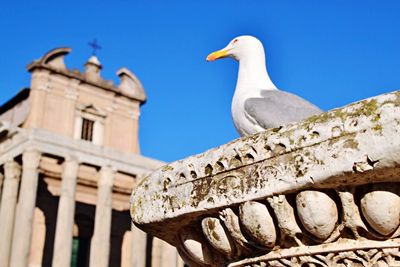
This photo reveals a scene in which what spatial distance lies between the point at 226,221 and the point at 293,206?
14.2 inches

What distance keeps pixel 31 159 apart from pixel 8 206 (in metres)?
2.42

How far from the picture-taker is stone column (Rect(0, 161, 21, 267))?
2527 centimetres

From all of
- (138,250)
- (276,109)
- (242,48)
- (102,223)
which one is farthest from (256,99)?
(138,250)

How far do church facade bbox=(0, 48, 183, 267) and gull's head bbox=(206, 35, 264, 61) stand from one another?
21189 millimetres

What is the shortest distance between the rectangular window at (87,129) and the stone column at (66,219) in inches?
187

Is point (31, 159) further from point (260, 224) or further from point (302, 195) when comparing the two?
point (302, 195)

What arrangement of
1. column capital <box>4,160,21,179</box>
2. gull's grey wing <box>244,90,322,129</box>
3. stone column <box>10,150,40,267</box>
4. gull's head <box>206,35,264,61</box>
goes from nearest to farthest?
gull's grey wing <box>244,90,322,129</box> < gull's head <box>206,35,264,61</box> < stone column <box>10,150,40,267</box> < column capital <box>4,160,21,179</box>

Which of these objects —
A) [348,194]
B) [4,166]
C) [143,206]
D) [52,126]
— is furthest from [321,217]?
[52,126]

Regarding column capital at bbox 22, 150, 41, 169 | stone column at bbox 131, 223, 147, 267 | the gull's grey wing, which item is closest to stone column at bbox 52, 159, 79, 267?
column capital at bbox 22, 150, 41, 169

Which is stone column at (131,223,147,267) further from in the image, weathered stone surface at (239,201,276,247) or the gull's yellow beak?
weathered stone surface at (239,201,276,247)

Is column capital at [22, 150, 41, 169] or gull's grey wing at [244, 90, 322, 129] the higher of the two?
column capital at [22, 150, 41, 169]

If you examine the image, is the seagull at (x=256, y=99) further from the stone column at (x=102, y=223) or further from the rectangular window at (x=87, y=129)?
the rectangular window at (x=87, y=129)

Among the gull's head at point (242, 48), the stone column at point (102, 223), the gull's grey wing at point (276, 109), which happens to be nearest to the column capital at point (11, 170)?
the stone column at point (102, 223)

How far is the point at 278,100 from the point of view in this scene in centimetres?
374
